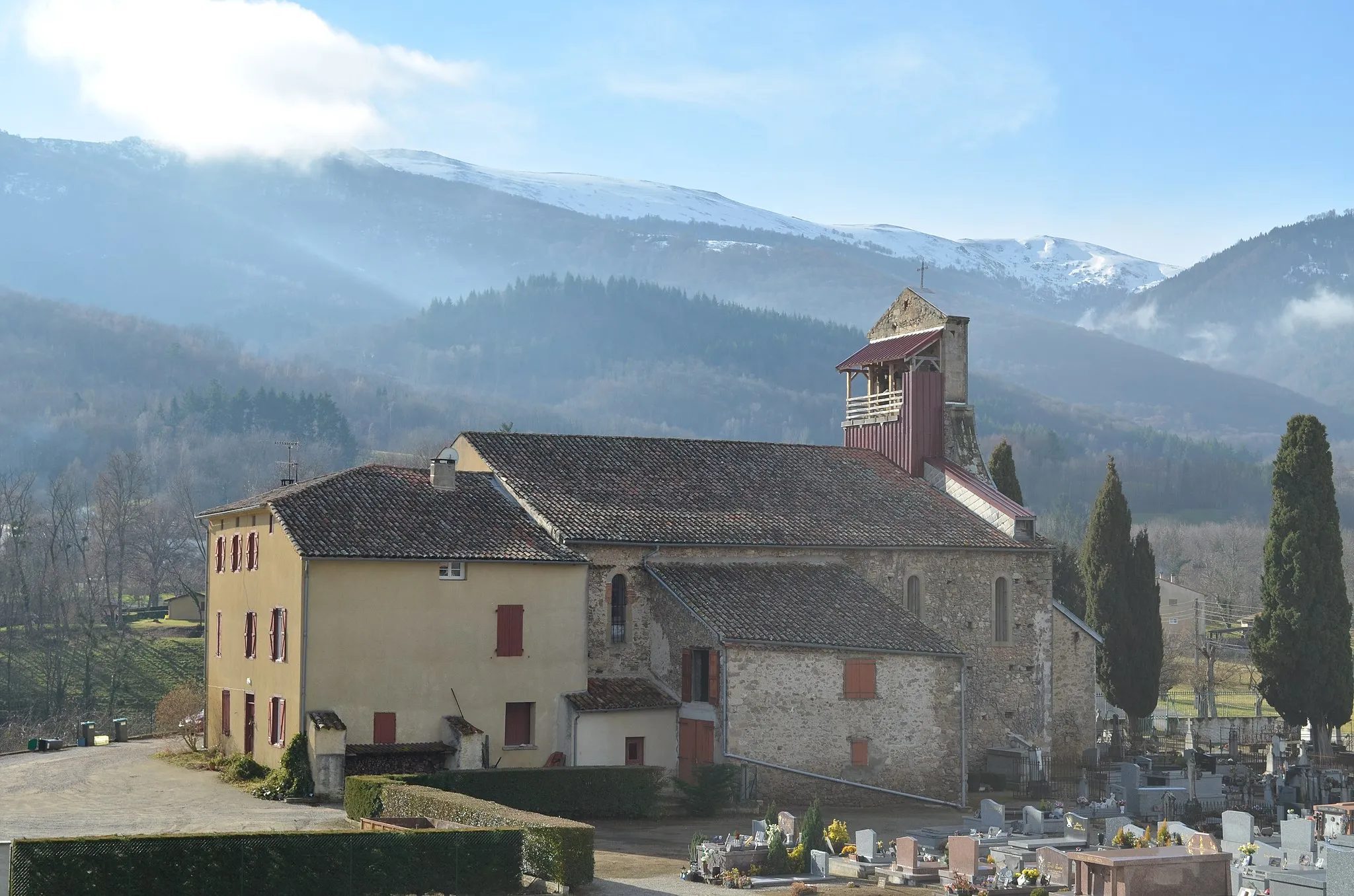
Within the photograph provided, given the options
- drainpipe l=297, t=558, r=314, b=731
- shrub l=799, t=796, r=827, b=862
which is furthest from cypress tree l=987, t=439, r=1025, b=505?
drainpipe l=297, t=558, r=314, b=731

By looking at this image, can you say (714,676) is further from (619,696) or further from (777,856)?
(777,856)

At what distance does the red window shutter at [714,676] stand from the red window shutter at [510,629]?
5115 millimetres

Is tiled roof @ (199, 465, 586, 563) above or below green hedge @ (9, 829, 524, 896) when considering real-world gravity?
above

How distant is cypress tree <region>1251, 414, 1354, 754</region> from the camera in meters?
51.9

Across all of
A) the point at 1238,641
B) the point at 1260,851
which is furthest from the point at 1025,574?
the point at 1238,641

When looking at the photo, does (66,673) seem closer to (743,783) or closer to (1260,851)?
(743,783)

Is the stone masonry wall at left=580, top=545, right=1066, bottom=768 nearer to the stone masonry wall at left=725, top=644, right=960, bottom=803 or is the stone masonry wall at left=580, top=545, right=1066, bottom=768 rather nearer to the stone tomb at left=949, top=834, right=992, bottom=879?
the stone masonry wall at left=725, top=644, right=960, bottom=803

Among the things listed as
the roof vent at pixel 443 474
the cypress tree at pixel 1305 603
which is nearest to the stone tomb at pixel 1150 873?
the roof vent at pixel 443 474

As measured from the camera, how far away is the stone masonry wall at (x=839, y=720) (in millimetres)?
41062

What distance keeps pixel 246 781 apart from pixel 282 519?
23.1ft

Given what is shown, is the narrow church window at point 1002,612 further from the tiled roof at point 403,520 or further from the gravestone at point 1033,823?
the tiled roof at point 403,520

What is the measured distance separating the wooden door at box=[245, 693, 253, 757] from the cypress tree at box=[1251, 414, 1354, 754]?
32.9m

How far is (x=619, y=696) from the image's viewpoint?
42031mm

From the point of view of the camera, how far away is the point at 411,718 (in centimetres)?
3934
